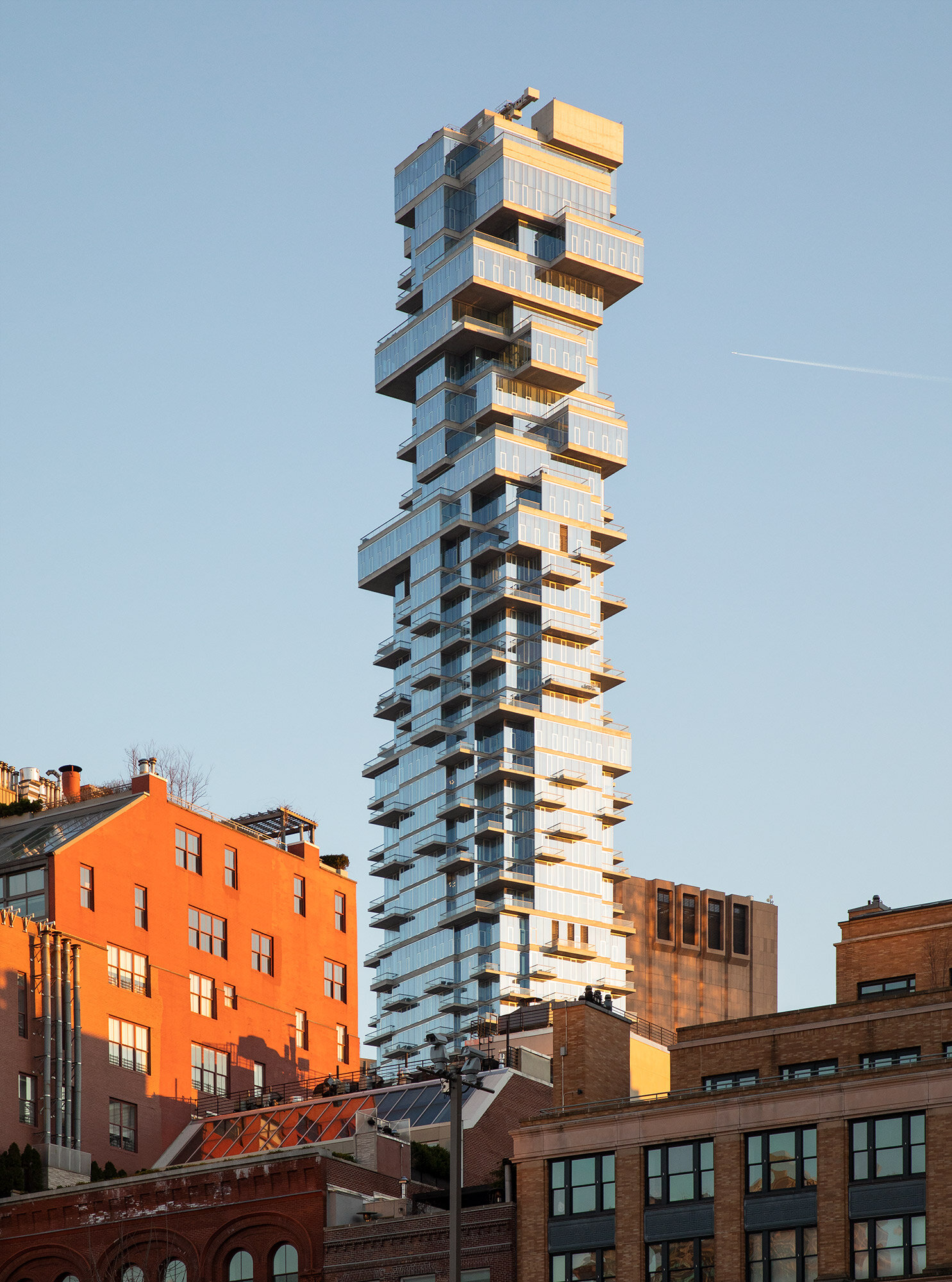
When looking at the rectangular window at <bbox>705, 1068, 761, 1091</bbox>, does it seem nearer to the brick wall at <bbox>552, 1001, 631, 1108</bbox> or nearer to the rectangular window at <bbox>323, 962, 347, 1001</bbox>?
the brick wall at <bbox>552, 1001, 631, 1108</bbox>

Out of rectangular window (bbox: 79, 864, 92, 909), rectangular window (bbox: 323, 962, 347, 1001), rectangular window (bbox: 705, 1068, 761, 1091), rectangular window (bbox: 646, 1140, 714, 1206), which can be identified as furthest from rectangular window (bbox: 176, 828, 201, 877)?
rectangular window (bbox: 646, 1140, 714, 1206)

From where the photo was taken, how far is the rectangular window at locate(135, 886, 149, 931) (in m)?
95.1

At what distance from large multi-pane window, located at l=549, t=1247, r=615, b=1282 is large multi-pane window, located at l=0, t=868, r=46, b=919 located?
32476 millimetres

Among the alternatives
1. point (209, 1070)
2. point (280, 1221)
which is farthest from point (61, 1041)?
point (280, 1221)

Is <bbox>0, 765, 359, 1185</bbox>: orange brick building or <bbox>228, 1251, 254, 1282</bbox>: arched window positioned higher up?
<bbox>0, 765, 359, 1185</bbox>: orange brick building

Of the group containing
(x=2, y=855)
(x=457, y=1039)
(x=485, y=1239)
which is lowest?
(x=485, y=1239)

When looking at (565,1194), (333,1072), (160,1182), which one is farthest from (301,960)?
(565,1194)

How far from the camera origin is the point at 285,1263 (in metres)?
70.8

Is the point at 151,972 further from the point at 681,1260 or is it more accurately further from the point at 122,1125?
the point at 681,1260

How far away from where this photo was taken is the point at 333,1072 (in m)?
106

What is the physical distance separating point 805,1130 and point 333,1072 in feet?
153

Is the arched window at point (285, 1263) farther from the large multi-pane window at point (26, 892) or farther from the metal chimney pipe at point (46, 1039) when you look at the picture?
the large multi-pane window at point (26, 892)

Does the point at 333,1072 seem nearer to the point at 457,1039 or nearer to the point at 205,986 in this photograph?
the point at 205,986

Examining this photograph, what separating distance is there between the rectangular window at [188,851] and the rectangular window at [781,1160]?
4134cm
